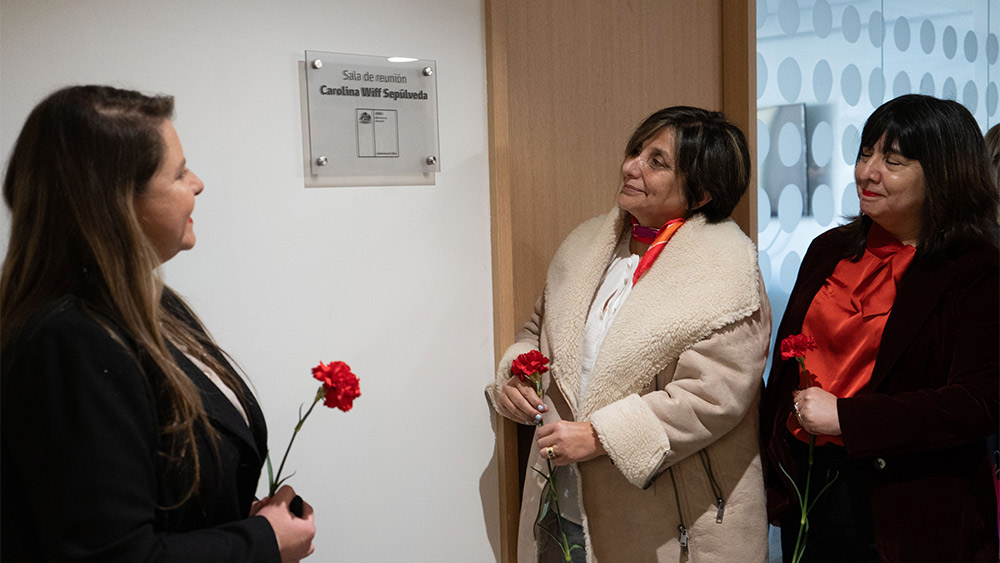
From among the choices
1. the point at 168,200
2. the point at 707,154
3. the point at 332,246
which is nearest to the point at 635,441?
the point at 707,154

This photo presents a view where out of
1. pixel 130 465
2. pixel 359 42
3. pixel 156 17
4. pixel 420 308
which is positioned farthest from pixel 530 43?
pixel 130 465

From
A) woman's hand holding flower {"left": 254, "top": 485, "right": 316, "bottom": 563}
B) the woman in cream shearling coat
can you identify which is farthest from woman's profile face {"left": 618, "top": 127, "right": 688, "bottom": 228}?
woman's hand holding flower {"left": 254, "top": 485, "right": 316, "bottom": 563}

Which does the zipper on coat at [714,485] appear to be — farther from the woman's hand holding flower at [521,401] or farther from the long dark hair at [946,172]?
the long dark hair at [946,172]

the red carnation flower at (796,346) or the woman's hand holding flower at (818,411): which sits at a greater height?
the red carnation flower at (796,346)

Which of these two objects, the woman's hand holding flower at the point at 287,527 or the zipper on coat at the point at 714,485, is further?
the zipper on coat at the point at 714,485

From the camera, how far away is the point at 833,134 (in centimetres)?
279

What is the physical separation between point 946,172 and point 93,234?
4.98 feet

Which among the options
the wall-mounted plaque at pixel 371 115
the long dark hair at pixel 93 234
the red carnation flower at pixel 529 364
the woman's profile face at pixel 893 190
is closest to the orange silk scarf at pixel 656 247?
the red carnation flower at pixel 529 364

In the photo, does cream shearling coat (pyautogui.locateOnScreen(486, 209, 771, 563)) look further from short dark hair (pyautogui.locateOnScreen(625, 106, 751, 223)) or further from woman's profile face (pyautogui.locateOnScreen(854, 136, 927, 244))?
woman's profile face (pyautogui.locateOnScreen(854, 136, 927, 244))

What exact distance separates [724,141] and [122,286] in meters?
1.30

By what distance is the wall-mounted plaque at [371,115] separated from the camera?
1.83 m

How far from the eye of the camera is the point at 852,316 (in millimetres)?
1763

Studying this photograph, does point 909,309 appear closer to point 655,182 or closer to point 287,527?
point 655,182

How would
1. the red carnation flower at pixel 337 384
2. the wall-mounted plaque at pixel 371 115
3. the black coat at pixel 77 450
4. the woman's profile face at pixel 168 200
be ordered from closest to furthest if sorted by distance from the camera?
the black coat at pixel 77 450 < the woman's profile face at pixel 168 200 < the red carnation flower at pixel 337 384 < the wall-mounted plaque at pixel 371 115
